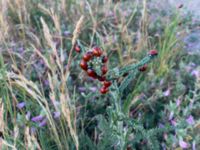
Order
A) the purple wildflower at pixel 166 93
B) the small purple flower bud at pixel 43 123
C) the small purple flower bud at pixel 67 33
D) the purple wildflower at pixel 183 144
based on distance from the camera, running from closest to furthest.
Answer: the purple wildflower at pixel 183 144, the small purple flower bud at pixel 43 123, the purple wildflower at pixel 166 93, the small purple flower bud at pixel 67 33

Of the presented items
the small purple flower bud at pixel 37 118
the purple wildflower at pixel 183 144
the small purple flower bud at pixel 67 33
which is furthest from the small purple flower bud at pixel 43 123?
the small purple flower bud at pixel 67 33

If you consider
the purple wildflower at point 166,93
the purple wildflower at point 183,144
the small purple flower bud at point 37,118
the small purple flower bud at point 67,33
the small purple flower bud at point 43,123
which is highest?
the small purple flower bud at point 67,33

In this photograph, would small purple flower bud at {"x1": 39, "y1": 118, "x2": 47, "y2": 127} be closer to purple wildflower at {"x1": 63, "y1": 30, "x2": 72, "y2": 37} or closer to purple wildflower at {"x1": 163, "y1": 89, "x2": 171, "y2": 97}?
purple wildflower at {"x1": 163, "y1": 89, "x2": 171, "y2": 97}

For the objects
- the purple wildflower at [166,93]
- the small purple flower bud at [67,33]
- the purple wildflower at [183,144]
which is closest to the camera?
the purple wildflower at [183,144]

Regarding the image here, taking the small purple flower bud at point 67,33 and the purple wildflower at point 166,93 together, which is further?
the small purple flower bud at point 67,33

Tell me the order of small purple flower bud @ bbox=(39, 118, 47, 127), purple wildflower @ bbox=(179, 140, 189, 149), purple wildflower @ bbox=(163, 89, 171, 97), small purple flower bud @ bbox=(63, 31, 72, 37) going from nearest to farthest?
purple wildflower @ bbox=(179, 140, 189, 149), small purple flower bud @ bbox=(39, 118, 47, 127), purple wildflower @ bbox=(163, 89, 171, 97), small purple flower bud @ bbox=(63, 31, 72, 37)

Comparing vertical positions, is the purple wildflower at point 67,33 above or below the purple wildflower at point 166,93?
above

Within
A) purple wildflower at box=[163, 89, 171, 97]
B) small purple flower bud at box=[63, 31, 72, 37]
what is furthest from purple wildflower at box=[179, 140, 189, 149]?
small purple flower bud at box=[63, 31, 72, 37]

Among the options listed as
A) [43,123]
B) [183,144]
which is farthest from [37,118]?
[183,144]

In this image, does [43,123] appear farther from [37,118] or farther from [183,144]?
[183,144]

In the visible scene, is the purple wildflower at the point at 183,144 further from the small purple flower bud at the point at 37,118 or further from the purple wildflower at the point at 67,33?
the purple wildflower at the point at 67,33

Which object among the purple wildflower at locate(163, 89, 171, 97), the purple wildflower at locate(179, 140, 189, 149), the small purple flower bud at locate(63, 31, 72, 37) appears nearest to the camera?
the purple wildflower at locate(179, 140, 189, 149)
